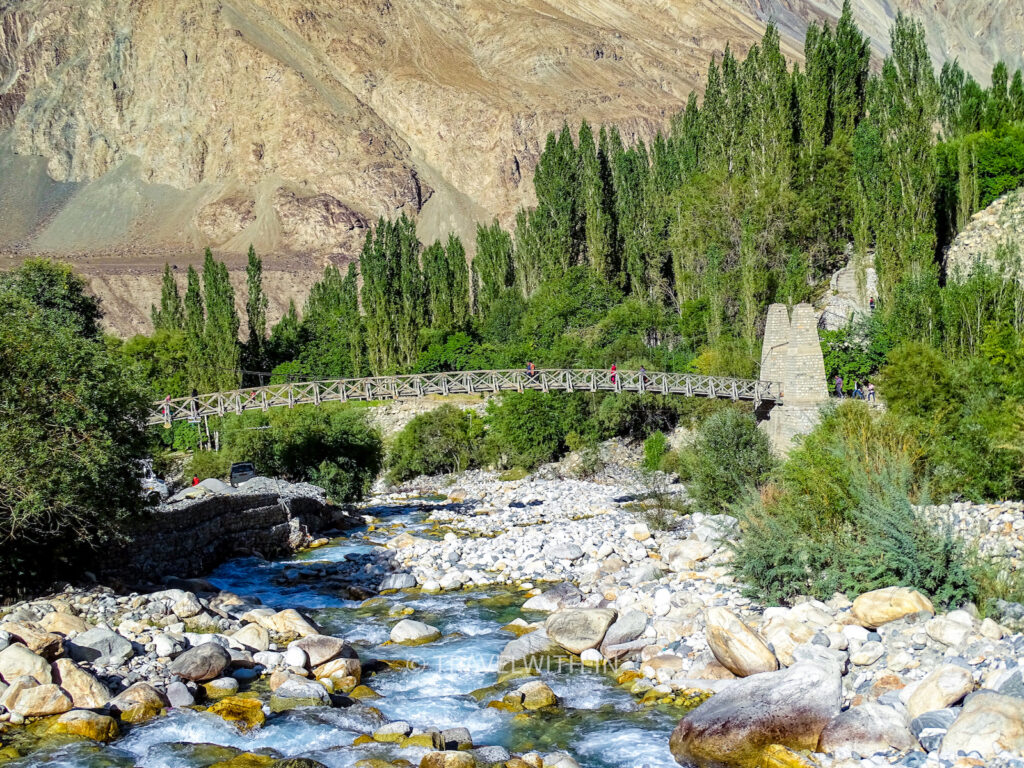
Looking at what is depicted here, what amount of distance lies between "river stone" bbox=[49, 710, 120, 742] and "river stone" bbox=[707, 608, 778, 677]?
7364 millimetres

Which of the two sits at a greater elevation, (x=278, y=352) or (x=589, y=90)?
(x=589, y=90)

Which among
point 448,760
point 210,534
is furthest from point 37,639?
point 210,534

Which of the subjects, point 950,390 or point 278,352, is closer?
point 950,390

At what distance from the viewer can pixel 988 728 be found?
9.01m

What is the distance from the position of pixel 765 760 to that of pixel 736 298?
2764cm

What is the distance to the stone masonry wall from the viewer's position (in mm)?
17844

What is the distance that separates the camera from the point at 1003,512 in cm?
1617

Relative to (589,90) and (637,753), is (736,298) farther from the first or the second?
(589,90)

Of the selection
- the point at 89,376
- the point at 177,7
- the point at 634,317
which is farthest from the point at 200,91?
the point at 89,376

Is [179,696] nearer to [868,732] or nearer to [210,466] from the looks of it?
[868,732]

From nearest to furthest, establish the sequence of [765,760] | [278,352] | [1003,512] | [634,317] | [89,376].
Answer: [765,760] < [89,376] < [1003,512] < [634,317] < [278,352]

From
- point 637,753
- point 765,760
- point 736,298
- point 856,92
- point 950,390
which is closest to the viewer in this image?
point 765,760

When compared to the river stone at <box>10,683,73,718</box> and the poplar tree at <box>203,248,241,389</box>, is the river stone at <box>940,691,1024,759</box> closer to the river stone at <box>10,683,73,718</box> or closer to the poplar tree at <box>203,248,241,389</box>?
the river stone at <box>10,683,73,718</box>

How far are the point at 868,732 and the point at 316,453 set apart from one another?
2522 cm
